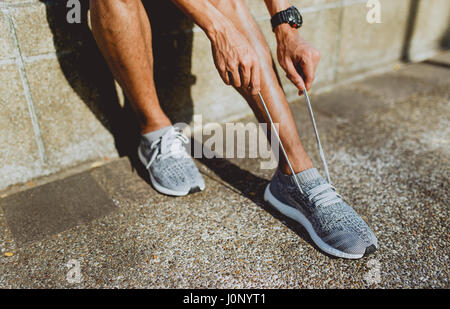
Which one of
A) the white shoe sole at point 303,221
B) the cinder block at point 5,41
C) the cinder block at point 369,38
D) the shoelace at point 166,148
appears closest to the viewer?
the white shoe sole at point 303,221

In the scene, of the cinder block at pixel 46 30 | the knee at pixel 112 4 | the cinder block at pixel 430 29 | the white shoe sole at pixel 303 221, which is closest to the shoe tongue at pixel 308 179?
the white shoe sole at pixel 303 221

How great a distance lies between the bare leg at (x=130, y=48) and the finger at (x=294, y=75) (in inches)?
25.9

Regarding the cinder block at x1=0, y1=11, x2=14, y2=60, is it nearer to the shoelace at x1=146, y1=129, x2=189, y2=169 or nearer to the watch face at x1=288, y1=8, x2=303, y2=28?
the shoelace at x1=146, y1=129, x2=189, y2=169

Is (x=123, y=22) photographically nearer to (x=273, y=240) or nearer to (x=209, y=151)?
(x=209, y=151)

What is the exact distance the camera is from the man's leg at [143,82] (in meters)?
1.66

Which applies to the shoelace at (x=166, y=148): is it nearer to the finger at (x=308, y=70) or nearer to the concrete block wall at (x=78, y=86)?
the concrete block wall at (x=78, y=86)

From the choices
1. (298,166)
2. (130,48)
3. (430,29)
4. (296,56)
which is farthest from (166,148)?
(430,29)

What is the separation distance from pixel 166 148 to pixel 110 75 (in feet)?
1.76

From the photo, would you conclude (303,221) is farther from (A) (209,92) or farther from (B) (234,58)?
(A) (209,92)

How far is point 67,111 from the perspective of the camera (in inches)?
80.3

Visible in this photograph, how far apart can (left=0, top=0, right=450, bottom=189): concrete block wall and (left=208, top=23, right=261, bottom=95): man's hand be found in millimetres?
889

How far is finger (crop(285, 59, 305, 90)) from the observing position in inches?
60.4

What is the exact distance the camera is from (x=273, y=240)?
5.23ft

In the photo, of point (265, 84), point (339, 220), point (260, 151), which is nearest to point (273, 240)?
point (339, 220)
